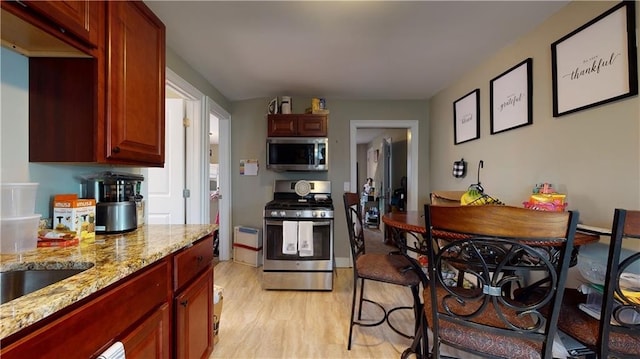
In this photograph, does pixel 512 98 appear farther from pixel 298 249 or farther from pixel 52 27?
pixel 52 27

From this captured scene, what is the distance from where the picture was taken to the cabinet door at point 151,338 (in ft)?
3.06

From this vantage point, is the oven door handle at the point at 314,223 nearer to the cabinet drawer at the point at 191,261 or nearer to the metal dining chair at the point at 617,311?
the cabinet drawer at the point at 191,261

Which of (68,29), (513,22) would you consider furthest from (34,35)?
(513,22)

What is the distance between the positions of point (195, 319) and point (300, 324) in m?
0.98

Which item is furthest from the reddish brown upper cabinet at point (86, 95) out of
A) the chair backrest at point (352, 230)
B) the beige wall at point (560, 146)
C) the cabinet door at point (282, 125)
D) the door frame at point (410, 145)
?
the door frame at point (410, 145)

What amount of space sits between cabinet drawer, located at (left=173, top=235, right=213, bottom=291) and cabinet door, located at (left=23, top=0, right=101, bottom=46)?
0.97 meters

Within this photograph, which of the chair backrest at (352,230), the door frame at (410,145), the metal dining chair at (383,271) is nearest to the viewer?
the metal dining chair at (383,271)

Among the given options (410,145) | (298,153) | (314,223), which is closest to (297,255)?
(314,223)

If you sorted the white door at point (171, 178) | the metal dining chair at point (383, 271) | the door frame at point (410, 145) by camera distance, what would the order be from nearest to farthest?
the metal dining chair at point (383, 271), the white door at point (171, 178), the door frame at point (410, 145)

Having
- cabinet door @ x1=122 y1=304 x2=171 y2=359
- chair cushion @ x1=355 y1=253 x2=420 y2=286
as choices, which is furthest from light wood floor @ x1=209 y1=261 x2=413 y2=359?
cabinet door @ x1=122 y1=304 x2=171 y2=359

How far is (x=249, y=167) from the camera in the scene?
11.7 feet

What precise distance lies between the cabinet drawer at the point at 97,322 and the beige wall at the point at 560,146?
83.5 inches

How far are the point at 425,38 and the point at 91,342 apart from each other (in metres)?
2.40

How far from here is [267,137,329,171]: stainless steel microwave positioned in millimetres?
3152
